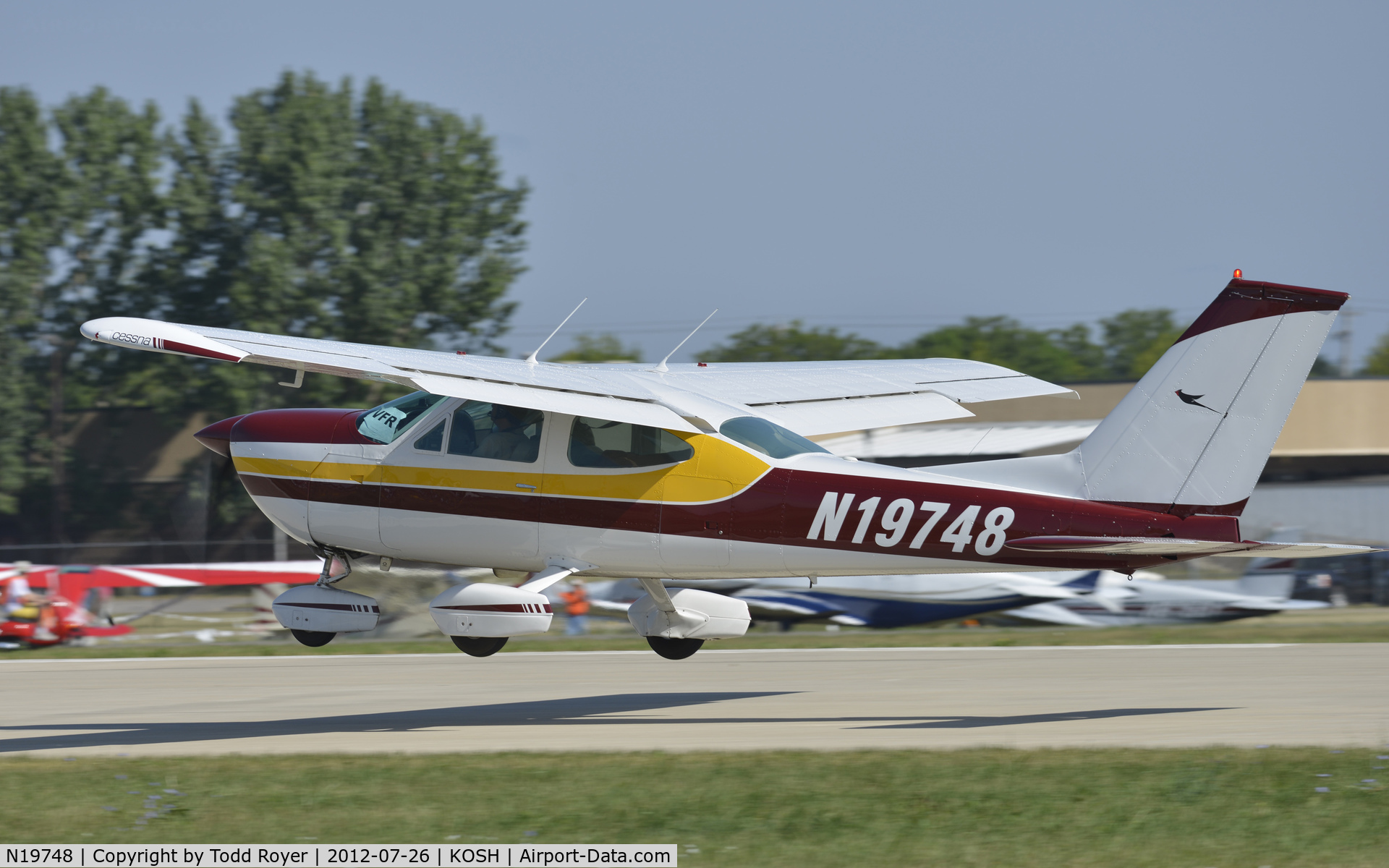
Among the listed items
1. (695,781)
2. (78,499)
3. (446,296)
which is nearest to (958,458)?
(446,296)

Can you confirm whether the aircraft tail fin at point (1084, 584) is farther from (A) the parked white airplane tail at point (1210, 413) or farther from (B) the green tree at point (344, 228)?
(B) the green tree at point (344, 228)

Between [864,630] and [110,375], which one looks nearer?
[864,630]

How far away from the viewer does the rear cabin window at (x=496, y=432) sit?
38.4 feet

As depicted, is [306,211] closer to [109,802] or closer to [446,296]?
[446,296]

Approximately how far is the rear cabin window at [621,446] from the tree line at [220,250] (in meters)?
30.3

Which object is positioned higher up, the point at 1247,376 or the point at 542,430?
the point at 1247,376

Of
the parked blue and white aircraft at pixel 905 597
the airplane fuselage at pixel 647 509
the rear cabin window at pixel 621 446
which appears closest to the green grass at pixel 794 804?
the airplane fuselage at pixel 647 509

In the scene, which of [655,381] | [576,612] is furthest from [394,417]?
[576,612]

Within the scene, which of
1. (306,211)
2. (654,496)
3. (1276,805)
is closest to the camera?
(1276,805)

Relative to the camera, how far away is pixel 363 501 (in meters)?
12.2

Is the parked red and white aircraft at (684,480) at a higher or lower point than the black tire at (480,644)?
higher

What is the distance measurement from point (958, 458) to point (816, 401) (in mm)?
21321

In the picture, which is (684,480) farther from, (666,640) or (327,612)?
(327,612)

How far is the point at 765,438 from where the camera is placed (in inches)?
452
